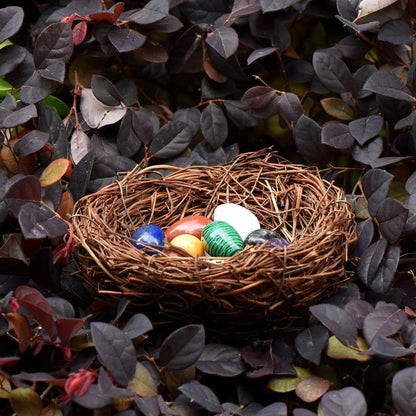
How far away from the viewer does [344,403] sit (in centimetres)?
91

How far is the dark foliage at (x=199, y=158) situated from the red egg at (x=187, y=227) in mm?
167

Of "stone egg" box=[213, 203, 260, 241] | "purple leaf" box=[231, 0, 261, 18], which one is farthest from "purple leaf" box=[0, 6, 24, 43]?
"stone egg" box=[213, 203, 260, 241]

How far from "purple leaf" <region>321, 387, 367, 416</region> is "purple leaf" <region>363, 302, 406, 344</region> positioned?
13cm

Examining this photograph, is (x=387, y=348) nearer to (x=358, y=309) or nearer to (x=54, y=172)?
(x=358, y=309)

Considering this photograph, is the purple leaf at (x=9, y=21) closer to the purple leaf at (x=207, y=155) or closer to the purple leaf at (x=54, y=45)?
the purple leaf at (x=54, y=45)

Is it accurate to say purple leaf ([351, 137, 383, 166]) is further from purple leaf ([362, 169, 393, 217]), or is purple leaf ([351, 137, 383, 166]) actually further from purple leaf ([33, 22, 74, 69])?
purple leaf ([33, 22, 74, 69])

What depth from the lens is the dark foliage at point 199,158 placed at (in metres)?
0.99

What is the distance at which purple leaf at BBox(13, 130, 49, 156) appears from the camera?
50.3 inches

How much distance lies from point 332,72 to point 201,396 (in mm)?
765

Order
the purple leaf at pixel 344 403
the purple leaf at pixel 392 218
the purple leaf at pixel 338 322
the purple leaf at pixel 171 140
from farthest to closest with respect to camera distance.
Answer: the purple leaf at pixel 171 140 < the purple leaf at pixel 392 218 < the purple leaf at pixel 338 322 < the purple leaf at pixel 344 403

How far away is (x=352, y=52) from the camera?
1464 mm

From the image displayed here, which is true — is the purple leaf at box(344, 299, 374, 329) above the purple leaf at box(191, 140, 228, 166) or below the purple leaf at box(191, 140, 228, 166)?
below

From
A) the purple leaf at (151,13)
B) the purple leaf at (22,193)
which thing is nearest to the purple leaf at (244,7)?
the purple leaf at (151,13)

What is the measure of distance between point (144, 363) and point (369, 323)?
364 millimetres
